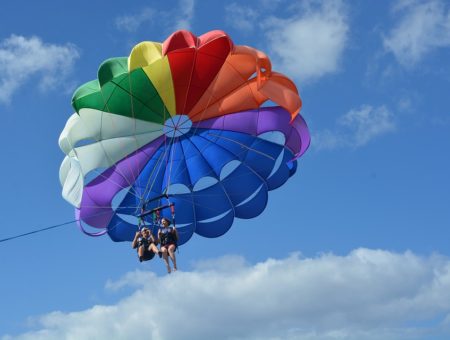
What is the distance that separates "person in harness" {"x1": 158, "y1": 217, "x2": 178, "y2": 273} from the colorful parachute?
4.69 ft

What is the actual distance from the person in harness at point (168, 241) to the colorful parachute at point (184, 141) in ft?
4.69

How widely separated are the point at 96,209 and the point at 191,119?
9.36ft

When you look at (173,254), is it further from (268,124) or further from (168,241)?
(268,124)

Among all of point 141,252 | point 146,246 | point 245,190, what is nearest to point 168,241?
point 146,246

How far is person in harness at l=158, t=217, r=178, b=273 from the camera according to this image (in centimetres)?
1675

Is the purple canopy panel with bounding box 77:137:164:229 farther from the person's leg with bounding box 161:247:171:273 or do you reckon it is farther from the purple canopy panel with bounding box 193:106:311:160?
the person's leg with bounding box 161:247:171:273

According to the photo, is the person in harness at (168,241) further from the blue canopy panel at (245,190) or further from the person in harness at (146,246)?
the blue canopy panel at (245,190)

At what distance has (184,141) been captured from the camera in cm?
1905

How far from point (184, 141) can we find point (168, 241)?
296 centimetres

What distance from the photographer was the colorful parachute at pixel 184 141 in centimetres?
1792

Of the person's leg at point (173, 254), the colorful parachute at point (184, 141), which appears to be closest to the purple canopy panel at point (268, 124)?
the colorful parachute at point (184, 141)

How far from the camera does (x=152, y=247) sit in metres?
16.8

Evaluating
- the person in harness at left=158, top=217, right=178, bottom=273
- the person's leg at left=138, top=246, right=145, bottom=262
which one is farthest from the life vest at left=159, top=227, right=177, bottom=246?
the person's leg at left=138, top=246, right=145, bottom=262

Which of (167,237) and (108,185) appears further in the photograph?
(108,185)
